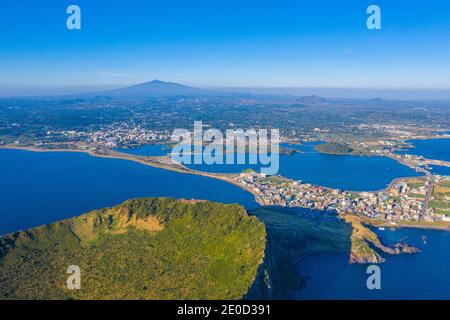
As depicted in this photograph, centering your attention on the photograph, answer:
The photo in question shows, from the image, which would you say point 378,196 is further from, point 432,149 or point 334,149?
point 432,149

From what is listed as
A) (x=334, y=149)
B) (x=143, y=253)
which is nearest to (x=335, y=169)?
(x=334, y=149)

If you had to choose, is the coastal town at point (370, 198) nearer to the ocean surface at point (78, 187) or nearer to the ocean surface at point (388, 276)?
the ocean surface at point (78, 187)

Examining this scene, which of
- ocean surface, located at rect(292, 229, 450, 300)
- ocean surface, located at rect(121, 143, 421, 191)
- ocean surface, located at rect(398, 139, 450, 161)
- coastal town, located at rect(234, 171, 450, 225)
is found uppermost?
ocean surface, located at rect(398, 139, 450, 161)

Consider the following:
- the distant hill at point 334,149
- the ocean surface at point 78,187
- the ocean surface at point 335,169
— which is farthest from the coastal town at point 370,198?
the distant hill at point 334,149

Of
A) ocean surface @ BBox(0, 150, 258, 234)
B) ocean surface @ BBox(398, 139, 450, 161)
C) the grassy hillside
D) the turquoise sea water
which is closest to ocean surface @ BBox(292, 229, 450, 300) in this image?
the turquoise sea water

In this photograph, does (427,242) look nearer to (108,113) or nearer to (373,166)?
(373,166)

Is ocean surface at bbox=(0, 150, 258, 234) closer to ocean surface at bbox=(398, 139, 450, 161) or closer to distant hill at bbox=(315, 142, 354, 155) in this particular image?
distant hill at bbox=(315, 142, 354, 155)

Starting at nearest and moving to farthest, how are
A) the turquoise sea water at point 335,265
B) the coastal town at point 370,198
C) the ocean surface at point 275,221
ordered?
the turquoise sea water at point 335,265 → the ocean surface at point 275,221 → the coastal town at point 370,198
